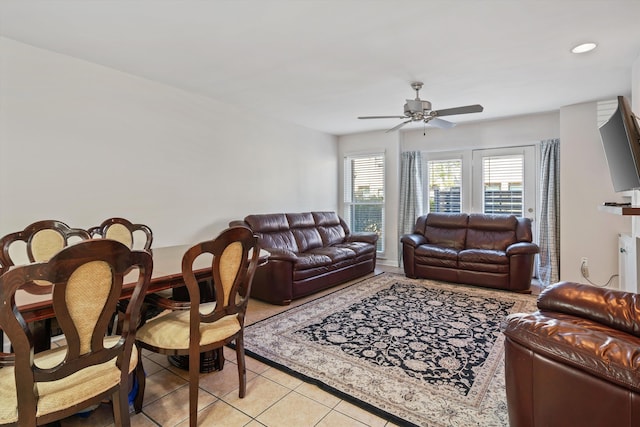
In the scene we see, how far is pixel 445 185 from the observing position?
599 cm

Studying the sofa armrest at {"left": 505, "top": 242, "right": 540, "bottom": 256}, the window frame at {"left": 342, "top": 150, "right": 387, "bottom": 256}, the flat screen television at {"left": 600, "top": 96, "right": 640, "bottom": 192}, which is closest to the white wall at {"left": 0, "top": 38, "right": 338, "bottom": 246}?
the window frame at {"left": 342, "top": 150, "right": 387, "bottom": 256}

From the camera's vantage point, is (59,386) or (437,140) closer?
(59,386)

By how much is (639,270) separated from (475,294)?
5.31 ft

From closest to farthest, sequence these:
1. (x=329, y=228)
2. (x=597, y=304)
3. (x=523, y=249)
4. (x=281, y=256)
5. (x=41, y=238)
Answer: (x=597, y=304) < (x=41, y=238) < (x=281, y=256) < (x=523, y=249) < (x=329, y=228)

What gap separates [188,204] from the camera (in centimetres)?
406

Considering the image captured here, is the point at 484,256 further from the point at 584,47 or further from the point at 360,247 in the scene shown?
the point at 584,47

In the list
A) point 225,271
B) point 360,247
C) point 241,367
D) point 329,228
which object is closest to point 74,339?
point 225,271

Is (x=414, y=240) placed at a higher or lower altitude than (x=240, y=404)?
higher

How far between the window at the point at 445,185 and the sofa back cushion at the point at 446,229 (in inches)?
18.8

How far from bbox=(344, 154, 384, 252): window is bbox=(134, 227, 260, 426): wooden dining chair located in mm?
4652

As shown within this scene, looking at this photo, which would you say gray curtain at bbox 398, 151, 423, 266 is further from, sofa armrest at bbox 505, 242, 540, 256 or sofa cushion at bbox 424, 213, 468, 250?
sofa armrest at bbox 505, 242, 540, 256

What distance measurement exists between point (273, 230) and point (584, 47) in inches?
153

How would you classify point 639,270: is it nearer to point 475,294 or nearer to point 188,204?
point 475,294

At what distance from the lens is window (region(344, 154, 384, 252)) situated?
6.40 m
